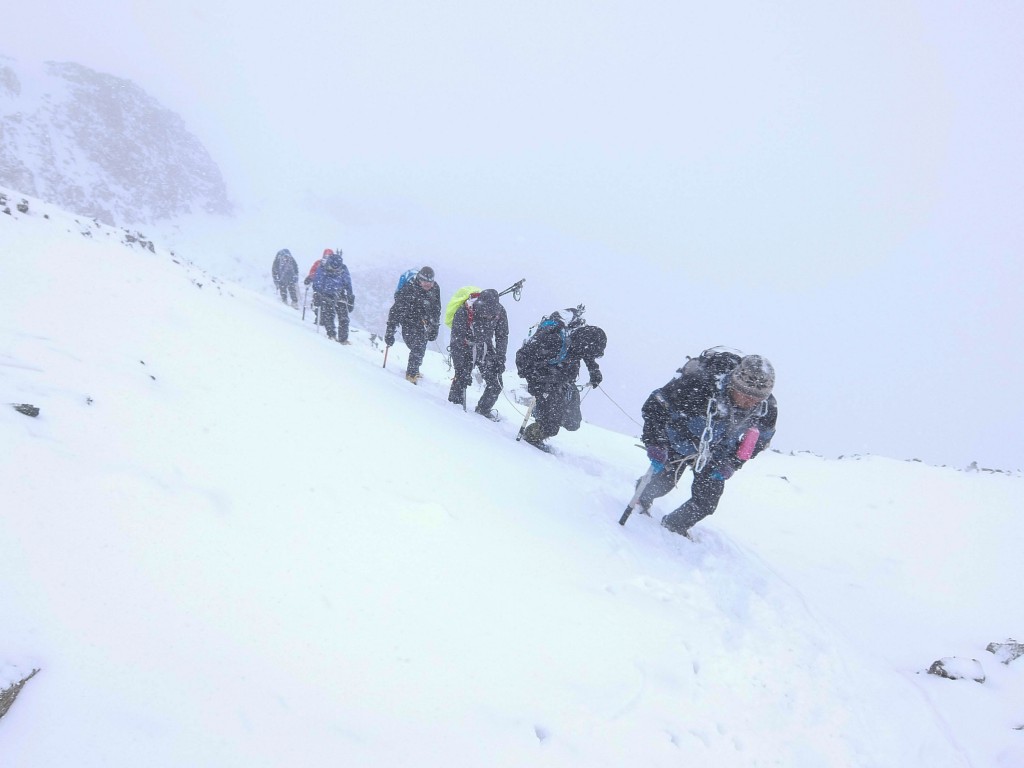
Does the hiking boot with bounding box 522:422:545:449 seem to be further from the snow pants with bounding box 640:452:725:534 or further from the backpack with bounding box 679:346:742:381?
the backpack with bounding box 679:346:742:381

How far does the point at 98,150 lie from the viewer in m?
40.1

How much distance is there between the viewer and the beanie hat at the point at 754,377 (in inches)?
152

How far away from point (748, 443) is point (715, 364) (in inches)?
31.2

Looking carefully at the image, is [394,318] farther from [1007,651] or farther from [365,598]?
[1007,651]

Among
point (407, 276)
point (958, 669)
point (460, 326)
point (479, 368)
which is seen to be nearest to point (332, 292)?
point (407, 276)

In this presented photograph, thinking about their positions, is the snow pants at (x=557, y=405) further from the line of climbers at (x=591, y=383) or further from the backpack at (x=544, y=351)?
the backpack at (x=544, y=351)

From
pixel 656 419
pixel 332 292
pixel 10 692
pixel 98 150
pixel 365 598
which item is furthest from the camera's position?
pixel 98 150

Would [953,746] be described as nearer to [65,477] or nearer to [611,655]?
[611,655]

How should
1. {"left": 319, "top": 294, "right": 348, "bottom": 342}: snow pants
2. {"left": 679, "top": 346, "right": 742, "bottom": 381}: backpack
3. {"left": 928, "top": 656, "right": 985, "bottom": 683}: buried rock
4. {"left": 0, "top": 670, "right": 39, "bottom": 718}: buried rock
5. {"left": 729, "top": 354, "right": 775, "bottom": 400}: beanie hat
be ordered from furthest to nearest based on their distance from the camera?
1. {"left": 319, "top": 294, "right": 348, "bottom": 342}: snow pants
2. {"left": 679, "top": 346, "right": 742, "bottom": 381}: backpack
3. {"left": 729, "top": 354, "right": 775, "bottom": 400}: beanie hat
4. {"left": 928, "top": 656, "right": 985, "bottom": 683}: buried rock
5. {"left": 0, "top": 670, "right": 39, "bottom": 718}: buried rock

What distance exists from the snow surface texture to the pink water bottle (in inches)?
46.2

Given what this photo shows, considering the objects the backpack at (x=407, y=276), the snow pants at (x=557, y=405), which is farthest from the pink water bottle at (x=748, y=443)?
the backpack at (x=407, y=276)

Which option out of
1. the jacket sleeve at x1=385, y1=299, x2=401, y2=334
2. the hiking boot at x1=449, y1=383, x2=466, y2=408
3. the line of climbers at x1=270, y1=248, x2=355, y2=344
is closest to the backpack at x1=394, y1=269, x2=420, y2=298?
the jacket sleeve at x1=385, y1=299, x2=401, y2=334

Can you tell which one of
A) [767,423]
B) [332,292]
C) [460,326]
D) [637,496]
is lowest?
[637,496]

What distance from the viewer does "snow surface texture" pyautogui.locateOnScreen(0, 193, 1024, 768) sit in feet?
4.73
